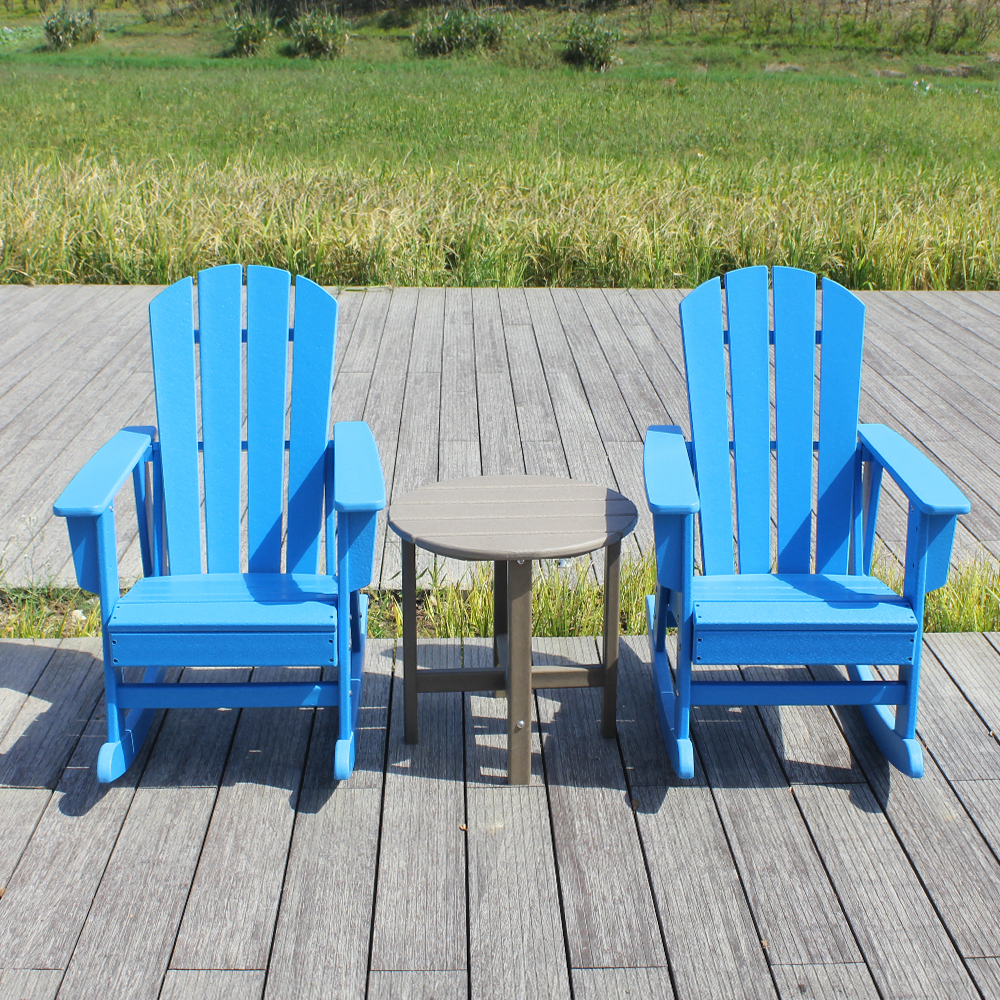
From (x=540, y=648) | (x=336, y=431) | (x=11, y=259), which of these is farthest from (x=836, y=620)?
(x=11, y=259)

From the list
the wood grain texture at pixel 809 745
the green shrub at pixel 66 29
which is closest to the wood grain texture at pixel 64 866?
the wood grain texture at pixel 809 745

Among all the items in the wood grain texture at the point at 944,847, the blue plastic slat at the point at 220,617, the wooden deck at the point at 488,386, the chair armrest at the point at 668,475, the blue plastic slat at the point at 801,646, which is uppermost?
the chair armrest at the point at 668,475

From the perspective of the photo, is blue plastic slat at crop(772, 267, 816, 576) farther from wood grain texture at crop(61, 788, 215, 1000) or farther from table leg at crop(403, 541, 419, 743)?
wood grain texture at crop(61, 788, 215, 1000)

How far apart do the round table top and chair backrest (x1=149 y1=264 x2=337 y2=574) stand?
33 cm

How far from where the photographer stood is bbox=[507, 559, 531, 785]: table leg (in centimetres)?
171

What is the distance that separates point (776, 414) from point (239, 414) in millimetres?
1206

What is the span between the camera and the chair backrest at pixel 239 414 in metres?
2.09

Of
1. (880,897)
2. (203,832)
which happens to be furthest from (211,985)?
(880,897)

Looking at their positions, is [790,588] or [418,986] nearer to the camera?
[418,986]

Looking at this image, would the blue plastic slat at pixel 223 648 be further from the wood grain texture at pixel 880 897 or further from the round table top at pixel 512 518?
the wood grain texture at pixel 880 897

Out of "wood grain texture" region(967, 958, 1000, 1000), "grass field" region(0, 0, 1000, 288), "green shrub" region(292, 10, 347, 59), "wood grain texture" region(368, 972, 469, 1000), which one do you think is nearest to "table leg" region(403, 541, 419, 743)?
"wood grain texture" region(368, 972, 469, 1000)

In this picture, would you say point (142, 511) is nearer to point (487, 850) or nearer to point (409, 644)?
point (409, 644)

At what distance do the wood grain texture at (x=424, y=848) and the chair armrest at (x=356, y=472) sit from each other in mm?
555

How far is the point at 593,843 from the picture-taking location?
66.9 inches
